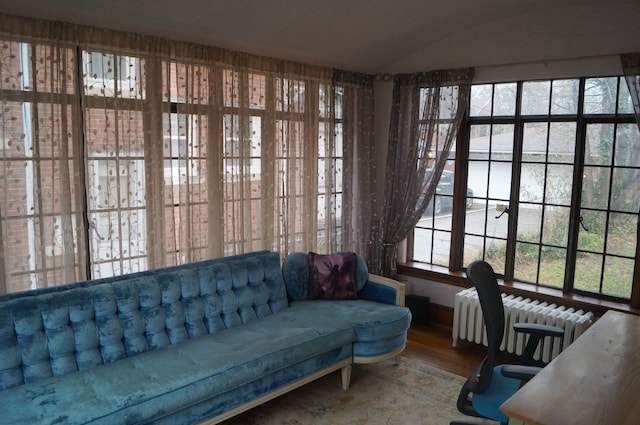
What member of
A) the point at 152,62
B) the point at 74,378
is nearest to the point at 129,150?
the point at 152,62

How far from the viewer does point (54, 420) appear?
2277 mm

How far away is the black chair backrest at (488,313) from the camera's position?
8.31 feet

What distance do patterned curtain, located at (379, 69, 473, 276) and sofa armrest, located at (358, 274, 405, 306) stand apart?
101 cm

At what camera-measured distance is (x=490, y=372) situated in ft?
8.32

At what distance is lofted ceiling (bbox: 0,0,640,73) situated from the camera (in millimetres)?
3305

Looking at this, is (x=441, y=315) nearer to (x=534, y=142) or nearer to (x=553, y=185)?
(x=553, y=185)

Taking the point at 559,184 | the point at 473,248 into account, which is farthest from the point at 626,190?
the point at 473,248

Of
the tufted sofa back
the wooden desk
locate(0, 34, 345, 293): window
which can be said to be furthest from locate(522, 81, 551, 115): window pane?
the tufted sofa back

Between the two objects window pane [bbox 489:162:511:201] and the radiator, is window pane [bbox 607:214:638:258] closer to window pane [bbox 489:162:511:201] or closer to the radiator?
the radiator

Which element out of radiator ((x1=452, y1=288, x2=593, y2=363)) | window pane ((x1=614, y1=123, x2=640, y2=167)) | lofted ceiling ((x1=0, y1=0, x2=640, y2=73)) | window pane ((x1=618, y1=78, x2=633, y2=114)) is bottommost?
radiator ((x1=452, y1=288, x2=593, y2=363))

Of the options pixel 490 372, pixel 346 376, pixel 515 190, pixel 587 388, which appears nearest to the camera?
pixel 587 388

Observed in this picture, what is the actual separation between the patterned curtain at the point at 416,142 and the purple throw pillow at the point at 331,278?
3.63 feet

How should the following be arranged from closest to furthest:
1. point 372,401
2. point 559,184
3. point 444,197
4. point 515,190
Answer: point 372,401, point 559,184, point 515,190, point 444,197

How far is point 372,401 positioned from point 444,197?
2.29m
